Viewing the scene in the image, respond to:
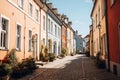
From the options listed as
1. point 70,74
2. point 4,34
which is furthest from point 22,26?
point 70,74

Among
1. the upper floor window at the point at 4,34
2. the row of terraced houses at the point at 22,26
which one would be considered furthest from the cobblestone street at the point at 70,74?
the upper floor window at the point at 4,34

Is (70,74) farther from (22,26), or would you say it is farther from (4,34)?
(22,26)

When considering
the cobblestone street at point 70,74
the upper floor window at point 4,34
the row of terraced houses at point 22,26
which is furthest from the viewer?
the row of terraced houses at point 22,26

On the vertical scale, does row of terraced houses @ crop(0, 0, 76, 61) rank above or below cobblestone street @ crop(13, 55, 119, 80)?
above

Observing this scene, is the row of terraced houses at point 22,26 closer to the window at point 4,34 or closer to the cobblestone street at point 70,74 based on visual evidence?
the window at point 4,34

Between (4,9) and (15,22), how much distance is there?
92.9 inches

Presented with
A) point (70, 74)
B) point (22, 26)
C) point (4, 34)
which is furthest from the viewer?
point (22, 26)

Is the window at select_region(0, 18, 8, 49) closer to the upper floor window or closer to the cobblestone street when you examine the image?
the upper floor window

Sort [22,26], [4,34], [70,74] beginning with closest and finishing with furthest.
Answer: [70,74]
[4,34]
[22,26]

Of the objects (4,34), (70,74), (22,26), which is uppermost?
(22,26)

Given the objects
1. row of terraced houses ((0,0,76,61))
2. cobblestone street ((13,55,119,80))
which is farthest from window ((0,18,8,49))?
cobblestone street ((13,55,119,80))

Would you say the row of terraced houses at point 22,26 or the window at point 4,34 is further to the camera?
the row of terraced houses at point 22,26

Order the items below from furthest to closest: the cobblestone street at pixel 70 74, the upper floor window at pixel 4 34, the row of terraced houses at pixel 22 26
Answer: the row of terraced houses at pixel 22 26 → the upper floor window at pixel 4 34 → the cobblestone street at pixel 70 74

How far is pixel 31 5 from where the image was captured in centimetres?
2223
